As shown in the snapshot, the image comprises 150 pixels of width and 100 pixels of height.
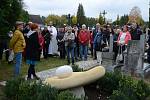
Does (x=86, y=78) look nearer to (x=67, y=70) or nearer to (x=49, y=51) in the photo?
(x=67, y=70)

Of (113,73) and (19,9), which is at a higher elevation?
(19,9)

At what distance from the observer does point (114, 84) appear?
9.78 meters

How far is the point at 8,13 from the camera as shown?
1433 centimetres

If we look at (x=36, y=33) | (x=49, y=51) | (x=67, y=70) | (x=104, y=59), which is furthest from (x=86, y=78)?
(x=49, y=51)

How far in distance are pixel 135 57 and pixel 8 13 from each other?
5.02 metres

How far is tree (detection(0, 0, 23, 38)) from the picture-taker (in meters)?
13.4

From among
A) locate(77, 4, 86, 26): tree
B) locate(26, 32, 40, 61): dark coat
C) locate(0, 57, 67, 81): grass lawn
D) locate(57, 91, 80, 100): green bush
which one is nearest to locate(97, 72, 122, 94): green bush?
locate(57, 91, 80, 100): green bush

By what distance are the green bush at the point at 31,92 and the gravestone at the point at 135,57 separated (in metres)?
6.79

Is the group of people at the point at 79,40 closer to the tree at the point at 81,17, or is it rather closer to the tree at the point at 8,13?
the tree at the point at 8,13

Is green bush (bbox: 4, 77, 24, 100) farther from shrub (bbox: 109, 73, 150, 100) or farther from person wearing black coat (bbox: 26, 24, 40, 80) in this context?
person wearing black coat (bbox: 26, 24, 40, 80)

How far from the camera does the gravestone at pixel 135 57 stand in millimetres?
15055

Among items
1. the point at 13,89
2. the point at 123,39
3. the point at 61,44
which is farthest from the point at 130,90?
the point at 61,44

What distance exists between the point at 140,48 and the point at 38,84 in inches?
Result: 286

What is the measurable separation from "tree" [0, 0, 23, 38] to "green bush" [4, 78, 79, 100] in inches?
164
